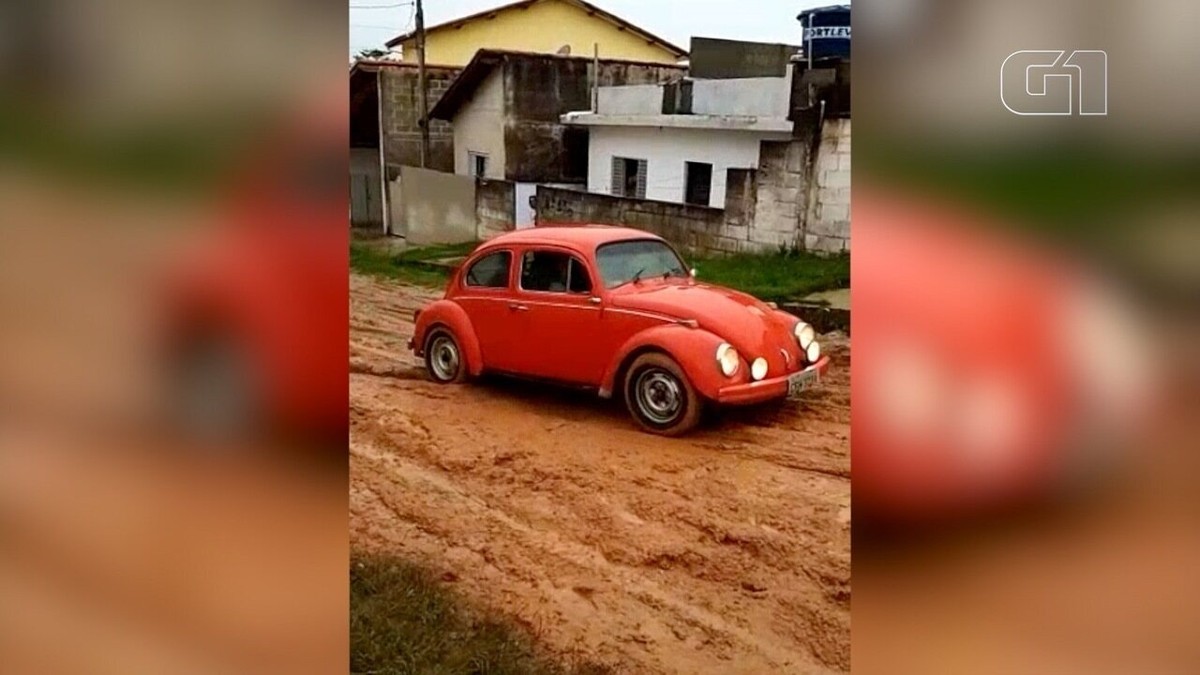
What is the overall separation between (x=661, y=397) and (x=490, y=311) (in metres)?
0.64

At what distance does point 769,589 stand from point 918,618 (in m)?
0.54

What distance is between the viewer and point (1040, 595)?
3758 millimetres

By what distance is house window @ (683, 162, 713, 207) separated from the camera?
12.5 ft

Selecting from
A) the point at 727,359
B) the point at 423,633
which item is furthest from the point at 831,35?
the point at 423,633

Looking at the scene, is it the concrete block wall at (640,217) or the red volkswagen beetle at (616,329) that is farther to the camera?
the concrete block wall at (640,217)

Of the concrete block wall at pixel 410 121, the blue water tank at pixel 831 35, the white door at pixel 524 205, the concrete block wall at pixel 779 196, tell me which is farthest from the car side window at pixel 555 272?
the blue water tank at pixel 831 35

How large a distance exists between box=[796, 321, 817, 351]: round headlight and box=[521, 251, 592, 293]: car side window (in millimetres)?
677

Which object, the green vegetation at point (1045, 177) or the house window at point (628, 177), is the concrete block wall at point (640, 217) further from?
the green vegetation at point (1045, 177)

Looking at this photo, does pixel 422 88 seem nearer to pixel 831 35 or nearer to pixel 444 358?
pixel 444 358

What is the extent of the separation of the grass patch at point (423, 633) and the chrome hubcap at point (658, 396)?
0.80 metres

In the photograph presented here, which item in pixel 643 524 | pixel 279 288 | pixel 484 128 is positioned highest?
pixel 484 128

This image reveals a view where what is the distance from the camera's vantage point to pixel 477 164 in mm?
3844

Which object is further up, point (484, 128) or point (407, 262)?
point (484, 128)

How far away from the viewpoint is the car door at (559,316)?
3.70 metres
